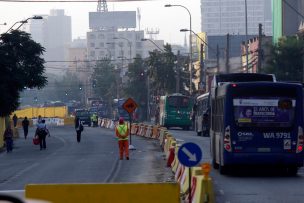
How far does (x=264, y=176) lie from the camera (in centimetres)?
2839

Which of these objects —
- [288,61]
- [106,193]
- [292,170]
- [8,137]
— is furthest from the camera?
[288,61]

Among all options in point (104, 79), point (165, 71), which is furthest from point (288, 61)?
point (104, 79)

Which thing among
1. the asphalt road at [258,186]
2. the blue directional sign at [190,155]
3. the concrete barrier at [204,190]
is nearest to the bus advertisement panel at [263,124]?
the asphalt road at [258,186]

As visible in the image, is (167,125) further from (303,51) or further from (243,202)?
(243,202)

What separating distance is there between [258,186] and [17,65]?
35119 mm

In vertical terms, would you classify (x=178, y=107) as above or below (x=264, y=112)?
below

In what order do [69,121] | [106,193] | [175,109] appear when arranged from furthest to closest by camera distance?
[69,121], [175,109], [106,193]

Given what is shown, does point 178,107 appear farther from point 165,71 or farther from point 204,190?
point 204,190

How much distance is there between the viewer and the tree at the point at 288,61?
7288 cm

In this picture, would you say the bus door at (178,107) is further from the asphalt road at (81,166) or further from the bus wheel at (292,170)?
the bus wheel at (292,170)

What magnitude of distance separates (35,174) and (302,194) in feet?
39.2

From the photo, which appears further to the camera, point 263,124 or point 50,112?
point 50,112

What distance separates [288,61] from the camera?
7325 cm

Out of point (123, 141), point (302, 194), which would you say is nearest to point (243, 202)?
point (302, 194)
